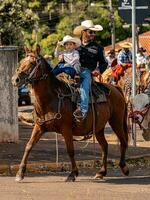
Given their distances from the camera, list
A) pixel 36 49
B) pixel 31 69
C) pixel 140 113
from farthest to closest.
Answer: pixel 140 113 < pixel 36 49 < pixel 31 69

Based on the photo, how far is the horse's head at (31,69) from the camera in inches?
466

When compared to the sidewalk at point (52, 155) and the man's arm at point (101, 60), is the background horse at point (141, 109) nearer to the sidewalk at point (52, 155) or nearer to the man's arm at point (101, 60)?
the sidewalk at point (52, 155)

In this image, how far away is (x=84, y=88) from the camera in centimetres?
1267

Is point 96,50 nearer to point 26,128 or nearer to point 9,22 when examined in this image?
point 26,128

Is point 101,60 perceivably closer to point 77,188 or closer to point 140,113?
point 77,188

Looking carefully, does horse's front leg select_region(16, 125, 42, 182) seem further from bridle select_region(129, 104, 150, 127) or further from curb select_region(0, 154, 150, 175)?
bridle select_region(129, 104, 150, 127)

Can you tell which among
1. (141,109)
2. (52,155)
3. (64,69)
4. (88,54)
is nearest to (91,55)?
(88,54)

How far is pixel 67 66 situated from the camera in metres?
12.6

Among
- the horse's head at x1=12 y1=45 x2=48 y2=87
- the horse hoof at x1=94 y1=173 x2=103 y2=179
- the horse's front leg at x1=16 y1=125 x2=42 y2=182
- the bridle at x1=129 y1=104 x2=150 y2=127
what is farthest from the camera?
the bridle at x1=129 y1=104 x2=150 y2=127

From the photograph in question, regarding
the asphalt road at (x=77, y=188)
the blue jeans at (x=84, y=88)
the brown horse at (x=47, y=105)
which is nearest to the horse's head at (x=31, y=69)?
the brown horse at (x=47, y=105)

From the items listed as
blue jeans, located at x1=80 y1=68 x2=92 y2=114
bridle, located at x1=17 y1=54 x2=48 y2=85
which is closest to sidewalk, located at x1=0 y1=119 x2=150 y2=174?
blue jeans, located at x1=80 y1=68 x2=92 y2=114

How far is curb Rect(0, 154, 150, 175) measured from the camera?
13539mm

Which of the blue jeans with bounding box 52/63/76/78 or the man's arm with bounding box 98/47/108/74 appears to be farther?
the man's arm with bounding box 98/47/108/74

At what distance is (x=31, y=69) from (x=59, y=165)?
113 inches
